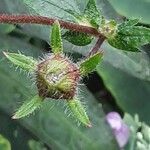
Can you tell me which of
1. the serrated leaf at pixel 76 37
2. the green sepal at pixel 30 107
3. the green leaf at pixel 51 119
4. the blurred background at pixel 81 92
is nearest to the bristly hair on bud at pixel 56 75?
the green sepal at pixel 30 107

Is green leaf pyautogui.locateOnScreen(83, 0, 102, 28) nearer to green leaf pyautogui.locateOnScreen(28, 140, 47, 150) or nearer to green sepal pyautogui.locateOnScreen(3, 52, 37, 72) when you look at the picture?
green sepal pyautogui.locateOnScreen(3, 52, 37, 72)

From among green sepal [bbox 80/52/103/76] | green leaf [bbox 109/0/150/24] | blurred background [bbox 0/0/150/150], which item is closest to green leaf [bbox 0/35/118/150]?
blurred background [bbox 0/0/150/150]

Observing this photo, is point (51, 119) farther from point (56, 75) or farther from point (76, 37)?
point (56, 75)

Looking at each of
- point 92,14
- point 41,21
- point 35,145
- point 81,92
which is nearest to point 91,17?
point 92,14

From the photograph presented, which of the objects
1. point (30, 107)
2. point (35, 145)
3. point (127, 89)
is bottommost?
point (35, 145)

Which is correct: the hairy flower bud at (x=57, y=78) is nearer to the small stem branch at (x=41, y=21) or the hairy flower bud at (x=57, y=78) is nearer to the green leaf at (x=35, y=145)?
the small stem branch at (x=41, y=21)

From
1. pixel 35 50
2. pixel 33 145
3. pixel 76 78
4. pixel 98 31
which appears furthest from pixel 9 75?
pixel 76 78
